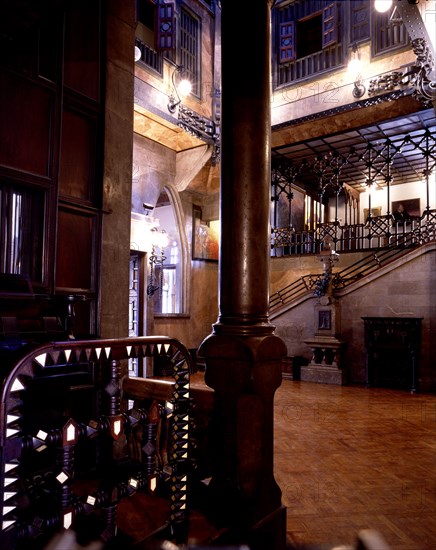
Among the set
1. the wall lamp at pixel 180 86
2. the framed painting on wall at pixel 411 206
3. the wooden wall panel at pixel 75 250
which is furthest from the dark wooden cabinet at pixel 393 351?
the framed painting on wall at pixel 411 206

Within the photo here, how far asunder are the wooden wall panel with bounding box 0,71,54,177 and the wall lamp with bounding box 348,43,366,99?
8670 mm

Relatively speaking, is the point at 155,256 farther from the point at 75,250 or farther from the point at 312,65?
the point at 312,65

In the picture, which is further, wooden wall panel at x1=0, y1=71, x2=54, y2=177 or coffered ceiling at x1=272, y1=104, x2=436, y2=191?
coffered ceiling at x1=272, y1=104, x2=436, y2=191

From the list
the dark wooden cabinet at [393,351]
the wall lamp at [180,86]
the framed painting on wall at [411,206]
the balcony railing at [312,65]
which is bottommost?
the dark wooden cabinet at [393,351]

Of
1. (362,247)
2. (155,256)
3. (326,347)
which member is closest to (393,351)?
(326,347)

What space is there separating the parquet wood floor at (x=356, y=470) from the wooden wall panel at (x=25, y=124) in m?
3.26

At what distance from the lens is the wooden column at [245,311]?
2242 mm

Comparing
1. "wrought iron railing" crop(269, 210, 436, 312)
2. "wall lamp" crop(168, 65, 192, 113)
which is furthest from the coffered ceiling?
"wall lamp" crop(168, 65, 192, 113)

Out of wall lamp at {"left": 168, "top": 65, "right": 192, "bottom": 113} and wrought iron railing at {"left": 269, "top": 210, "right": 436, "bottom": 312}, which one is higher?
wall lamp at {"left": 168, "top": 65, "right": 192, "bottom": 113}

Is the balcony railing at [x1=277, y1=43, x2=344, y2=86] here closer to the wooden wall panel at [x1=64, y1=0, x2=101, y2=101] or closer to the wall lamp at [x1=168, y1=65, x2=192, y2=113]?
the wall lamp at [x1=168, y1=65, x2=192, y2=113]

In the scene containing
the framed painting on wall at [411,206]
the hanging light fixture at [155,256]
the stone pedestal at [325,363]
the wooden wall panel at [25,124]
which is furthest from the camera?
the framed painting on wall at [411,206]

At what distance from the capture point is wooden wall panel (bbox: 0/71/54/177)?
333cm

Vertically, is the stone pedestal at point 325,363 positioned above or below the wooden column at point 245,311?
below

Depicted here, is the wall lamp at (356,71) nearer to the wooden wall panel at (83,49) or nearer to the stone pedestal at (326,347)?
the stone pedestal at (326,347)
